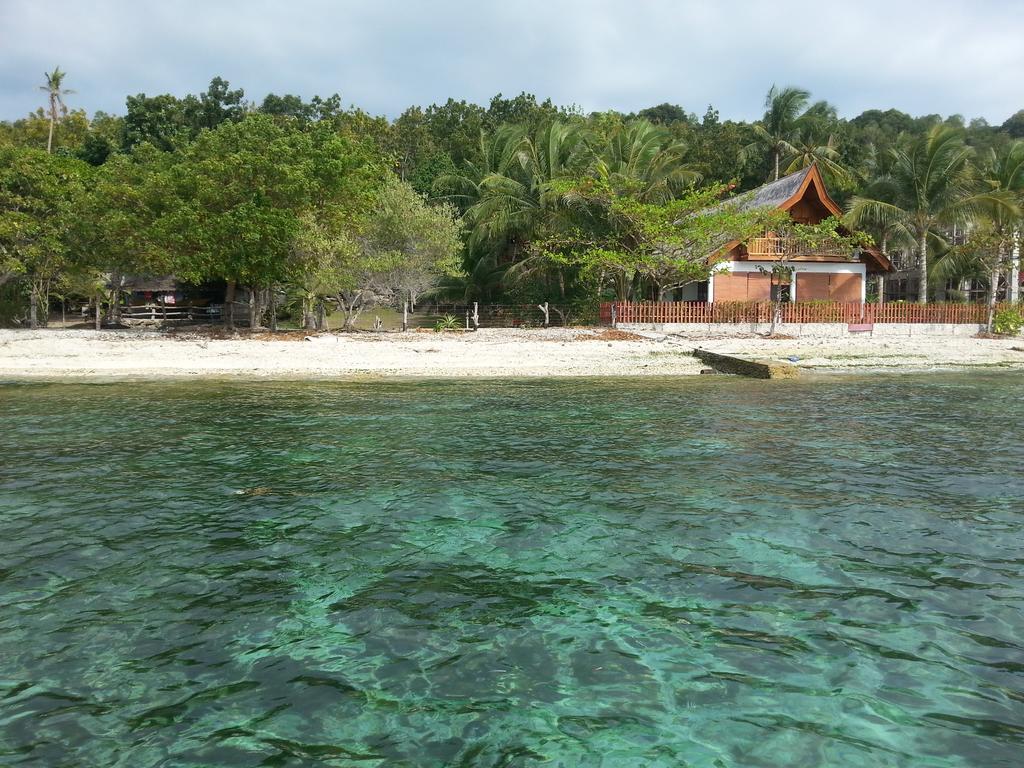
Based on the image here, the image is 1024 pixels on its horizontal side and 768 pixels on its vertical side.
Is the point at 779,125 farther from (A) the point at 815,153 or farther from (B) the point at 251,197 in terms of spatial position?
(B) the point at 251,197

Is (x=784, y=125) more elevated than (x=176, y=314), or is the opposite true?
(x=784, y=125)

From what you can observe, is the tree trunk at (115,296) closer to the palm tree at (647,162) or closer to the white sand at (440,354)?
the white sand at (440,354)

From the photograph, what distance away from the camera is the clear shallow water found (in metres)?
3.20

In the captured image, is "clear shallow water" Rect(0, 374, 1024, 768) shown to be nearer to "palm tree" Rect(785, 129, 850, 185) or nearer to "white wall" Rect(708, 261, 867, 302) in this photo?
"white wall" Rect(708, 261, 867, 302)

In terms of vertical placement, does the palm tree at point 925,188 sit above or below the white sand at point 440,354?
above

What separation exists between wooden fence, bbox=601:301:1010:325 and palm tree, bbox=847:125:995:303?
417cm

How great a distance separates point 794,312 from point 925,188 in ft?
33.5

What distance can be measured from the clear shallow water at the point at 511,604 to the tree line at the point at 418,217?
16005 millimetres

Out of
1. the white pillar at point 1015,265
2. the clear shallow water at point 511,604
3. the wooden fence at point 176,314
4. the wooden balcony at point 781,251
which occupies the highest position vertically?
the wooden balcony at point 781,251

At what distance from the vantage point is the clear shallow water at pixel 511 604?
320 cm

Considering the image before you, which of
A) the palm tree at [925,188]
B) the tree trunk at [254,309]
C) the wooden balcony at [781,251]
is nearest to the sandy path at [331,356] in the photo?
the tree trunk at [254,309]

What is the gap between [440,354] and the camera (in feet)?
70.0

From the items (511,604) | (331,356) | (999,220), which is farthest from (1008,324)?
(511,604)

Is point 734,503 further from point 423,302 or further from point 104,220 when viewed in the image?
point 423,302
